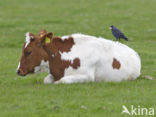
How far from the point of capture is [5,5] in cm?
3794

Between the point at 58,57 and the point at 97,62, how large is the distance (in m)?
0.91

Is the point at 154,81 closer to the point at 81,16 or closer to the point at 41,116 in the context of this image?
the point at 41,116

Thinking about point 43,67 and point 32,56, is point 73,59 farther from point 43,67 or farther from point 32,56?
point 32,56

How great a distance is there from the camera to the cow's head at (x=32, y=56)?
454 inches

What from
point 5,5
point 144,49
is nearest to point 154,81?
point 144,49

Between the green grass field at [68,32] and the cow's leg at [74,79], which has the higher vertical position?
the cow's leg at [74,79]

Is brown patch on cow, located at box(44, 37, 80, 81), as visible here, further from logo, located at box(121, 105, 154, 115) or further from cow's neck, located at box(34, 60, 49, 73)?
logo, located at box(121, 105, 154, 115)

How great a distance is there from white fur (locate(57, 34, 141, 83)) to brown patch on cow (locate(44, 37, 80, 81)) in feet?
0.25

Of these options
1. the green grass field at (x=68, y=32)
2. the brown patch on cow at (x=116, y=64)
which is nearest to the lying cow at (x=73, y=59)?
the brown patch on cow at (x=116, y=64)

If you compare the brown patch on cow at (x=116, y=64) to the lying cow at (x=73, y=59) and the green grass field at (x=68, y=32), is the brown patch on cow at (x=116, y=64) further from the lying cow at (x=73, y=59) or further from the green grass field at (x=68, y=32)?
the green grass field at (x=68, y=32)

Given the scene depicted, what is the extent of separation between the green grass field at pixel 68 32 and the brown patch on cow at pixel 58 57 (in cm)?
46

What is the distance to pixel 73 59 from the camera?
11.6 meters

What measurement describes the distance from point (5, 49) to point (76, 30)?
564 cm

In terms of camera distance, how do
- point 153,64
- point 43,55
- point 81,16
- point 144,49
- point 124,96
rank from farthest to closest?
point 81,16 → point 144,49 → point 153,64 → point 43,55 → point 124,96
